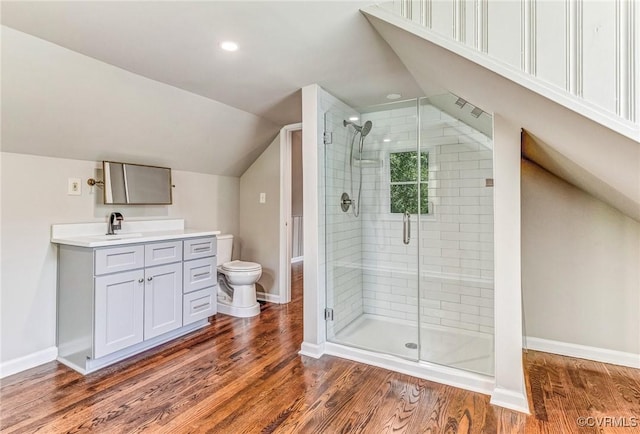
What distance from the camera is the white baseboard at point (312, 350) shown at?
2475mm

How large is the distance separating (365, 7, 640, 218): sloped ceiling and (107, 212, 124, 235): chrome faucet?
239cm

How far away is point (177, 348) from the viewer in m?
2.60

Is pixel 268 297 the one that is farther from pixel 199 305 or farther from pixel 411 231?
pixel 411 231

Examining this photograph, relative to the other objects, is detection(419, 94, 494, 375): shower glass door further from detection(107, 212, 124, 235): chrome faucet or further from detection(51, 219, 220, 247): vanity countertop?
detection(107, 212, 124, 235): chrome faucet

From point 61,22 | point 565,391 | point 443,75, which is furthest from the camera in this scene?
point 565,391

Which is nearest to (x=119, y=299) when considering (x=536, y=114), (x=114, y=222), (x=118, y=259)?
(x=118, y=259)

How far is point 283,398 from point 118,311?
133 cm

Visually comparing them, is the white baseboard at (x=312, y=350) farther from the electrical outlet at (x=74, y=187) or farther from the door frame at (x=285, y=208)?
the electrical outlet at (x=74, y=187)

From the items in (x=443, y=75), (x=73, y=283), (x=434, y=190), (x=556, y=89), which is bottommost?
(x=73, y=283)

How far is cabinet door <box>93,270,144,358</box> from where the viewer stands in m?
2.19

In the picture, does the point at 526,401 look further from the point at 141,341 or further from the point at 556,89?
the point at 141,341

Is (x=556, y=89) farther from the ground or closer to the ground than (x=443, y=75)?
closer to the ground

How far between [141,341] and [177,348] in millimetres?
276

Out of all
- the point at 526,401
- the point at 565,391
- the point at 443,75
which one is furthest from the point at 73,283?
the point at 565,391
